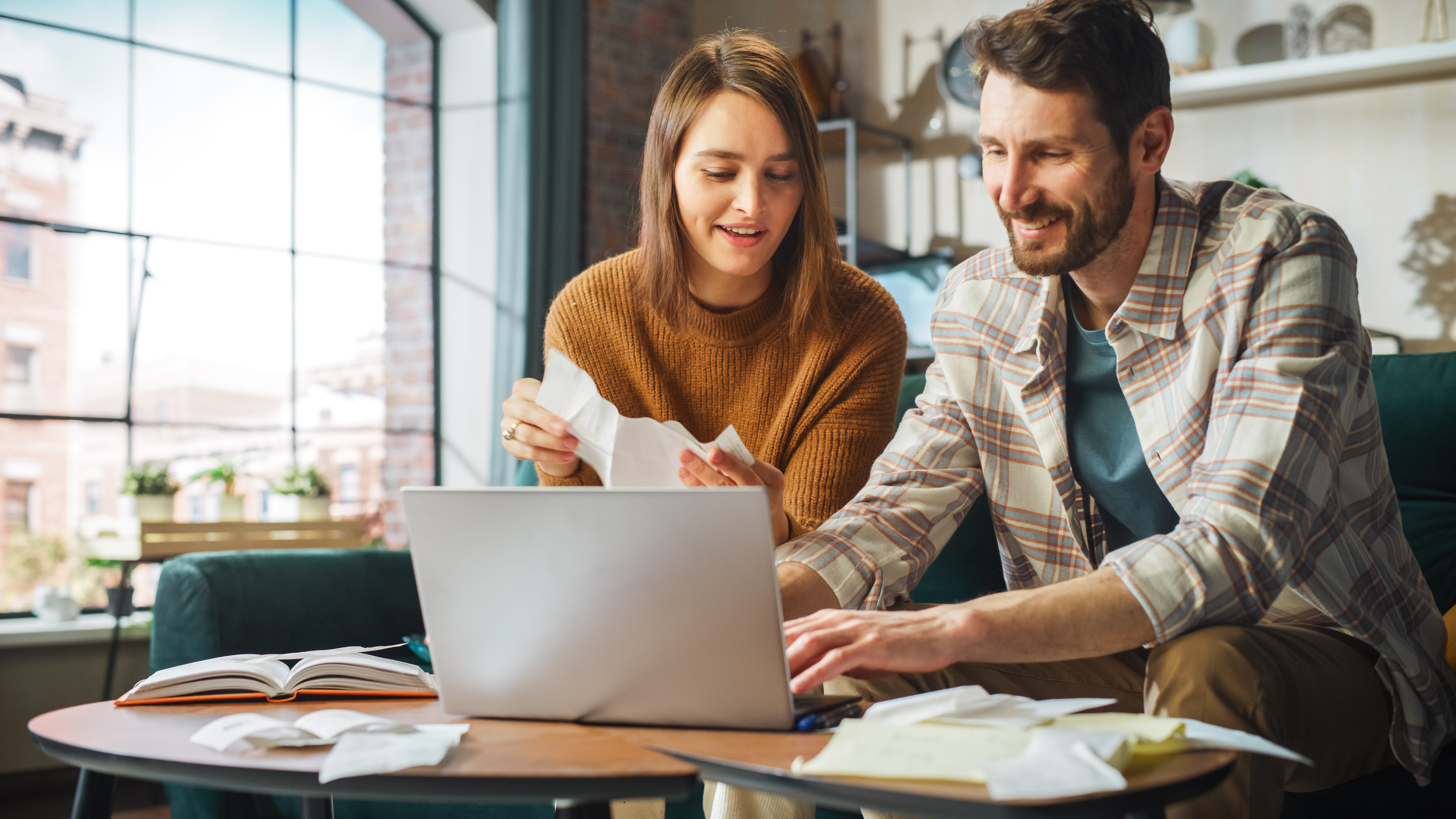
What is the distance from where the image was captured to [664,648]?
91cm

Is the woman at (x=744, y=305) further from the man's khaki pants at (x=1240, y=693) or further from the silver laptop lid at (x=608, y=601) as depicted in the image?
the silver laptop lid at (x=608, y=601)

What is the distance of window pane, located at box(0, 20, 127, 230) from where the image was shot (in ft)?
11.1

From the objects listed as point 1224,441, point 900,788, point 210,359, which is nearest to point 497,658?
point 900,788

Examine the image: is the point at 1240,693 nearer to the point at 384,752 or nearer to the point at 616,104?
the point at 384,752

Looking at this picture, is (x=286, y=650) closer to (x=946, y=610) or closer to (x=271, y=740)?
(x=271, y=740)

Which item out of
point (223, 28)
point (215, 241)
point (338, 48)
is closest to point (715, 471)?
point (215, 241)

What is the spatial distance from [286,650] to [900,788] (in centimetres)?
130

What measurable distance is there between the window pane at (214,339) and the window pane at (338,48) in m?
0.67

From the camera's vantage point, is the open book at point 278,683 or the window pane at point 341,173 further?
the window pane at point 341,173

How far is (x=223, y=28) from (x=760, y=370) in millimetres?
2784

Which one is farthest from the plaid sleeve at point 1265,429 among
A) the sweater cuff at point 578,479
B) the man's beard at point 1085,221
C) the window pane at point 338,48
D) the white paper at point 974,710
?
the window pane at point 338,48

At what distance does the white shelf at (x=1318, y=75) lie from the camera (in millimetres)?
3508

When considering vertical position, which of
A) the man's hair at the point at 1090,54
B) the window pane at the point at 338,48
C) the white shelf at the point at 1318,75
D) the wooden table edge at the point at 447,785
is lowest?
the wooden table edge at the point at 447,785

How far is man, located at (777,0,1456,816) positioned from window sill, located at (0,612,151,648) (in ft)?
8.34
